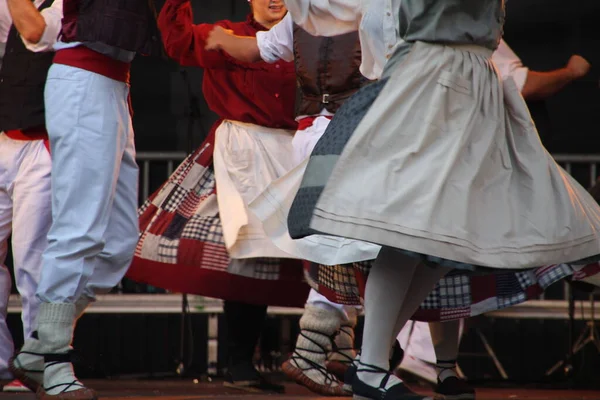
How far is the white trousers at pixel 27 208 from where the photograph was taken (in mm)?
4016

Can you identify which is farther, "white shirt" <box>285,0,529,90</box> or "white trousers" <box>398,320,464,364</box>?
"white trousers" <box>398,320,464,364</box>

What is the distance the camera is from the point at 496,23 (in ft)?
9.42

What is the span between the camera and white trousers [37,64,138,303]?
3.10 m

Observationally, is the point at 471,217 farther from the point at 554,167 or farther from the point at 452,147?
the point at 554,167

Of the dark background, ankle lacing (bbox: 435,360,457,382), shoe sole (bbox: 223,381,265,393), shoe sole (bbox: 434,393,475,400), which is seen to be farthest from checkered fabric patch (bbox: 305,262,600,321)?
the dark background

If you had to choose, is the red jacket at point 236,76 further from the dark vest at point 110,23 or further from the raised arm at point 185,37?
the dark vest at point 110,23

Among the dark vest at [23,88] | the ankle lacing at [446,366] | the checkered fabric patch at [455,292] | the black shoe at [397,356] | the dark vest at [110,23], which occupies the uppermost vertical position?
the dark vest at [110,23]

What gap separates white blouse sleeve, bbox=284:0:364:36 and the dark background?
169cm

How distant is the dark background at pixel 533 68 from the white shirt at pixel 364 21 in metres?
1.70

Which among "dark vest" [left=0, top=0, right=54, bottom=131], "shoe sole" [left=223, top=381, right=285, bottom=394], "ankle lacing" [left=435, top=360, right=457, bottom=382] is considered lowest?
"shoe sole" [left=223, top=381, right=285, bottom=394]

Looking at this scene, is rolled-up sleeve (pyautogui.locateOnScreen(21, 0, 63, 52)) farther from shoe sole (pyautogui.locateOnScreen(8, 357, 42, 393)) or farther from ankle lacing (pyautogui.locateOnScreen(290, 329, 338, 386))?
ankle lacing (pyautogui.locateOnScreen(290, 329, 338, 386))

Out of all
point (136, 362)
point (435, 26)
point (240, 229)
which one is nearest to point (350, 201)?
point (435, 26)

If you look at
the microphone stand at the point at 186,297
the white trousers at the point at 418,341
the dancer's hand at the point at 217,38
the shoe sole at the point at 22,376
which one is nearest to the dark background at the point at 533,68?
the microphone stand at the point at 186,297

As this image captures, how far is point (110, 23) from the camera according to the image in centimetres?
317
